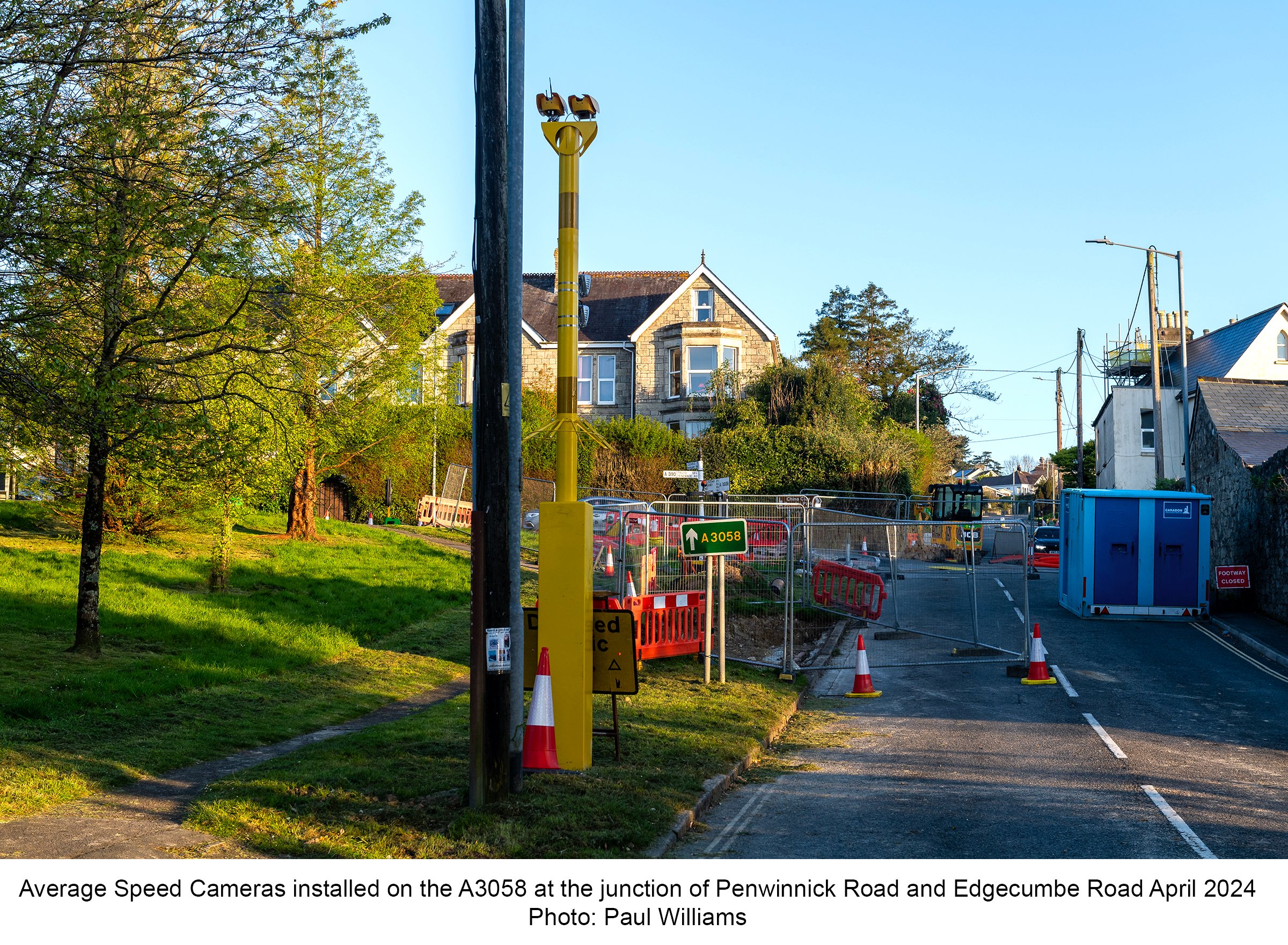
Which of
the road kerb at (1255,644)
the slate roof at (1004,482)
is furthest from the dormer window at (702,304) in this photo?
the slate roof at (1004,482)

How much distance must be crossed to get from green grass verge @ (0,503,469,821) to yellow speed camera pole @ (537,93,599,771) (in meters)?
3.22

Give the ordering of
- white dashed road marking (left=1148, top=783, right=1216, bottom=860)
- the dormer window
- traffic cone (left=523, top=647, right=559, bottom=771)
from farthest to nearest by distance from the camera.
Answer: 1. the dormer window
2. traffic cone (left=523, top=647, right=559, bottom=771)
3. white dashed road marking (left=1148, top=783, right=1216, bottom=860)

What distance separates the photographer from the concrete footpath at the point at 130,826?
247 inches

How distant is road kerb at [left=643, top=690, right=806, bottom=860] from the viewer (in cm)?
679

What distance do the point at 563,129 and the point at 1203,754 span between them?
8236 millimetres

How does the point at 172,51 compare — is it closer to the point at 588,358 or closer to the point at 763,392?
the point at 763,392

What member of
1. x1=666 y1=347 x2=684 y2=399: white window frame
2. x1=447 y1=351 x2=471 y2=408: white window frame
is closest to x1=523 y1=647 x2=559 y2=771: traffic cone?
x1=447 y1=351 x2=471 y2=408: white window frame

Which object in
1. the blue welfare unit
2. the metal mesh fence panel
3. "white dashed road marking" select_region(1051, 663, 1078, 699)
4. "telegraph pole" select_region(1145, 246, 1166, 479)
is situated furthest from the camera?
"telegraph pole" select_region(1145, 246, 1166, 479)

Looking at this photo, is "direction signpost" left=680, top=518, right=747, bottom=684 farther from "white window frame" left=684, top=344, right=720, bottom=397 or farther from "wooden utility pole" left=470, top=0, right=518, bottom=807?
"white window frame" left=684, top=344, right=720, bottom=397

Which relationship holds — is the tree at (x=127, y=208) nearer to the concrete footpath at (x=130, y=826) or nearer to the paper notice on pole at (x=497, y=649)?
the concrete footpath at (x=130, y=826)

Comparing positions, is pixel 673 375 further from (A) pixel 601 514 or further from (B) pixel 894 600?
(B) pixel 894 600

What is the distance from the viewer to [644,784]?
8.11 meters

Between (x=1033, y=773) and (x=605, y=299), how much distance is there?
41.7 meters
